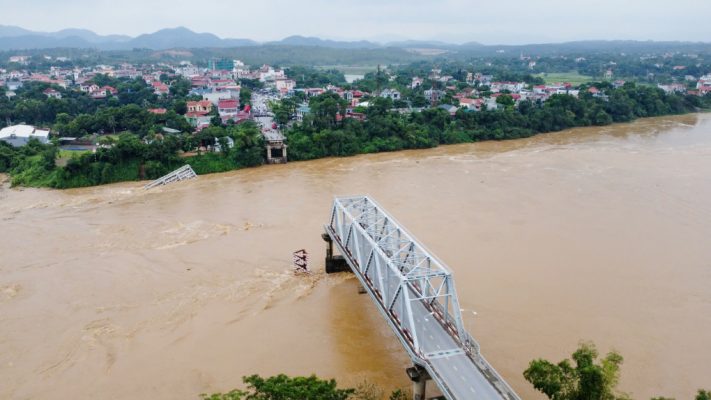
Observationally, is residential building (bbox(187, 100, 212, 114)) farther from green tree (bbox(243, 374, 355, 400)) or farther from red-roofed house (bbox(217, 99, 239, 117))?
green tree (bbox(243, 374, 355, 400))

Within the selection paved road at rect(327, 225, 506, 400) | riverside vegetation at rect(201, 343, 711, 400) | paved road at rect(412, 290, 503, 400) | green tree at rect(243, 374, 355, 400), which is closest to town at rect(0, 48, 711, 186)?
paved road at rect(327, 225, 506, 400)

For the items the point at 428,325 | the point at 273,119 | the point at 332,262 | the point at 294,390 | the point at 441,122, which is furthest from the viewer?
the point at 273,119

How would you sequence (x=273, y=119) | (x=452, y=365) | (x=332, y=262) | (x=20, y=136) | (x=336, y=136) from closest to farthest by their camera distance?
(x=452, y=365)
(x=332, y=262)
(x=20, y=136)
(x=336, y=136)
(x=273, y=119)

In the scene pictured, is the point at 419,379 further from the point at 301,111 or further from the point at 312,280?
the point at 301,111

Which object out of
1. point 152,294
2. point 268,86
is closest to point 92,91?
point 268,86

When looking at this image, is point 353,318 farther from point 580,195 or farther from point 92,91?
point 92,91

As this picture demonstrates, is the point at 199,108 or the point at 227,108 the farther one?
the point at 199,108

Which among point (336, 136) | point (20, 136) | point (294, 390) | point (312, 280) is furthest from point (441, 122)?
point (294, 390)
